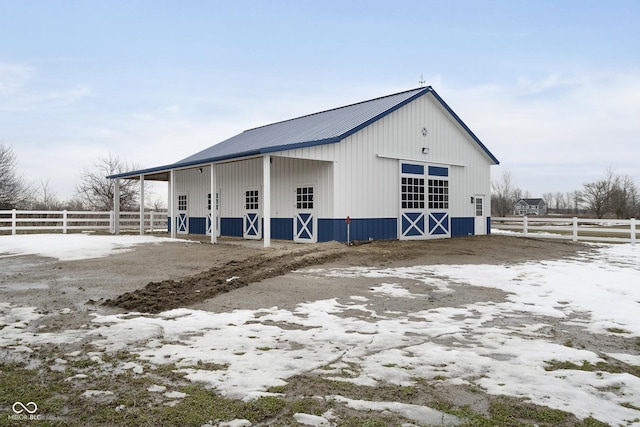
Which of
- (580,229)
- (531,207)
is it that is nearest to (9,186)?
(580,229)

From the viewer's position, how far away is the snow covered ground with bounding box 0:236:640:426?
360 centimetres

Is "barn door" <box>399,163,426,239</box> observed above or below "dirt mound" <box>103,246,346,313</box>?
above

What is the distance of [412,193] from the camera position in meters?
17.2

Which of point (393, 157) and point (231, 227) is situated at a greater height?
point (393, 157)

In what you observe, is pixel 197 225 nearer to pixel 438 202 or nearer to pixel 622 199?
pixel 438 202

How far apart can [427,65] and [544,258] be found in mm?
9874

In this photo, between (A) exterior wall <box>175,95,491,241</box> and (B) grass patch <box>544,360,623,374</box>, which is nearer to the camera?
(B) grass patch <box>544,360,623,374</box>

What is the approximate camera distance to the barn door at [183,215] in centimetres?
2273

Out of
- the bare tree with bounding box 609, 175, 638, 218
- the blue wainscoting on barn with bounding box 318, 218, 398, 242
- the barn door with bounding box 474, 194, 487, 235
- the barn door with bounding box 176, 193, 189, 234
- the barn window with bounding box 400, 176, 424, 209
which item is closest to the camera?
the blue wainscoting on barn with bounding box 318, 218, 398, 242

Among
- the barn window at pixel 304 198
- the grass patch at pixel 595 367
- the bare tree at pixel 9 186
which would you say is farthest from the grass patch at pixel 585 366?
the bare tree at pixel 9 186

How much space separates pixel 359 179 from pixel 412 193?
2838 mm

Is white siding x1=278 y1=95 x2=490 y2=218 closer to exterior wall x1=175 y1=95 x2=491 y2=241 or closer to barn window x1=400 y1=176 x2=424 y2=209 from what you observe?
exterior wall x1=175 y1=95 x2=491 y2=241

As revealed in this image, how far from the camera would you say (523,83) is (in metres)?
22.2

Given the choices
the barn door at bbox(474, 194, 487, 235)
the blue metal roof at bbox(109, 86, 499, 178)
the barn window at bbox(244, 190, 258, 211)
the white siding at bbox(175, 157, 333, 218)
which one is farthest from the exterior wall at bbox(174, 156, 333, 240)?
the barn door at bbox(474, 194, 487, 235)
